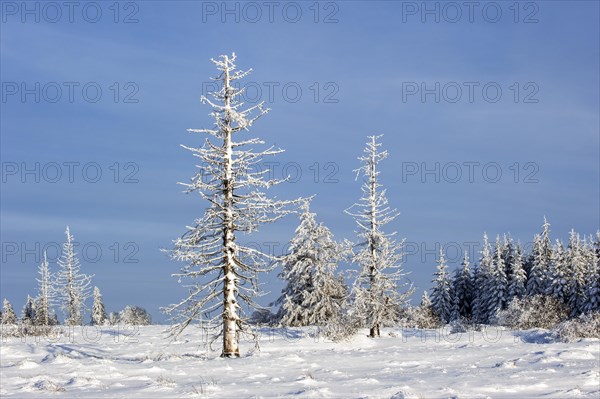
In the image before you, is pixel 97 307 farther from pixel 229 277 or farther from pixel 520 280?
pixel 229 277

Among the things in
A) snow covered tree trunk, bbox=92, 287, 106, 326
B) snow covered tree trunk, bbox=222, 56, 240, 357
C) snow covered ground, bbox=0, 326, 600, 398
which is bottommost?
snow covered tree trunk, bbox=92, 287, 106, 326

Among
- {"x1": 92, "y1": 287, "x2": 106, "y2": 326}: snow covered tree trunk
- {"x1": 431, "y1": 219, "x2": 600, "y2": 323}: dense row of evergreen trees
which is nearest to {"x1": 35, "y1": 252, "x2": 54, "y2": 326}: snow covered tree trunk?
{"x1": 92, "y1": 287, "x2": 106, "y2": 326}: snow covered tree trunk

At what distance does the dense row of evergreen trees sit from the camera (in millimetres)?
65750

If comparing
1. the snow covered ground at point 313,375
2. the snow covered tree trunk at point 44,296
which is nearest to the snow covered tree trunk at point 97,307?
the snow covered tree trunk at point 44,296

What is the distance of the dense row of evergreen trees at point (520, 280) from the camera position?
65750mm

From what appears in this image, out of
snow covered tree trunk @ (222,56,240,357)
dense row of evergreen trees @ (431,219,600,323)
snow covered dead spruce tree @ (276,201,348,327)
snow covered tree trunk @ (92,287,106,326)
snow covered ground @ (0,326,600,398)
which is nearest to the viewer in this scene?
snow covered ground @ (0,326,600,398)

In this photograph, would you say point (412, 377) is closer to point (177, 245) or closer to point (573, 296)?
point (177, 245)

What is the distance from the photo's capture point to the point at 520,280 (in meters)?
Result: 71.0

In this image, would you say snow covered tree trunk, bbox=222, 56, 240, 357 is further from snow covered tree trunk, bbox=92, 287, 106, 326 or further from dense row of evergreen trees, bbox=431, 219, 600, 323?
snow covered tree trunk, bbox=92, 287, 106, 326

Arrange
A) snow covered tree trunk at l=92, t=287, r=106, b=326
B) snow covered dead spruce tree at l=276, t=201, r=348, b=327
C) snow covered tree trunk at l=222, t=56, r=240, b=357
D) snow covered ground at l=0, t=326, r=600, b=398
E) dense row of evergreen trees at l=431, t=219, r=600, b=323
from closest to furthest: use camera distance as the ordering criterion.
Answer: snow covered ground at l=0, t=326, r=600, b=398 < snow covered tree trunk at l=222, t=56, r=240, b=357 < snow covered dead spruce tree at l=276, t=201, r=348, b=327 < dense row of evergreen trees at l=431, t=219, r=600, b=323 < snow covered tree trunk at l=92, t=287, r=106, b=326

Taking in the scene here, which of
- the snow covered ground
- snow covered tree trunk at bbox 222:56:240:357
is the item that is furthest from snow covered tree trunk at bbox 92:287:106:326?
snow covered tree trunk at bbox 222:56:240:357

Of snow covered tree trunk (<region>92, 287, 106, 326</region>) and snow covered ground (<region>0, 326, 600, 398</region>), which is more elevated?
snow covered ground (<region>0, 326, 600, 398</region>)

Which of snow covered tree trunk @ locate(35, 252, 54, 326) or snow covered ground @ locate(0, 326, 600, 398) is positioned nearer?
snow covered ground @ locate(0, 326, 600, 398)

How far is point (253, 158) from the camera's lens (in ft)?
68.4
